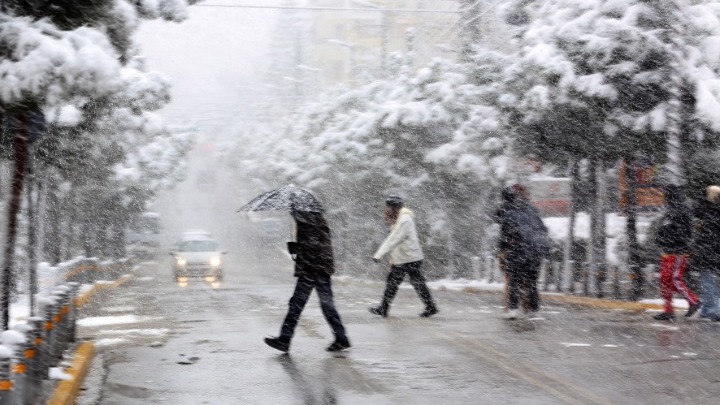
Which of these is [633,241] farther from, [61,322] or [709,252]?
[61,322]

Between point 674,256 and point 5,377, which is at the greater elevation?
point 674,256

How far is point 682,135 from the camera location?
17125mm

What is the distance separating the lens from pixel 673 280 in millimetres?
14008

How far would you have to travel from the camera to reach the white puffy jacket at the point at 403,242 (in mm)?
14617

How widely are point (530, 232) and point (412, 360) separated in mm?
4306

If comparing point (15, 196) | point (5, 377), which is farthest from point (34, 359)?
point (15, 196)

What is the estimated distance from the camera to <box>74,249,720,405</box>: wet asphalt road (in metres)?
8.56

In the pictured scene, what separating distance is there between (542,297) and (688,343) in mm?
8053

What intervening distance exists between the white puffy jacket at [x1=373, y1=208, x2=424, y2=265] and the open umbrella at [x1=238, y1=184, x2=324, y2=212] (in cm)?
353

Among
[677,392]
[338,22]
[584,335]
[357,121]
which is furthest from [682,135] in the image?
[338,22]

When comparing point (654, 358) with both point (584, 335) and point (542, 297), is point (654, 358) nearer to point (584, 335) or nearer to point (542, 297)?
point (584, 335)

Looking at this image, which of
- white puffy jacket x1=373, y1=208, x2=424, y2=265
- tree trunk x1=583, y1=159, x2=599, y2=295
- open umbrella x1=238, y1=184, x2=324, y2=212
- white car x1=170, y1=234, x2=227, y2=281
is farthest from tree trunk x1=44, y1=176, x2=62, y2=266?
open umbrella x1=238, y1=184, x2=324, y2=212

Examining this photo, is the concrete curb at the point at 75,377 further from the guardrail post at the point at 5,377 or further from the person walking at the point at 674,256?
the person walking at the point at 674,256

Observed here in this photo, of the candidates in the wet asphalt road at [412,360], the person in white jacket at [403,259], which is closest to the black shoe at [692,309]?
the wet asphalt road at [412,360]
